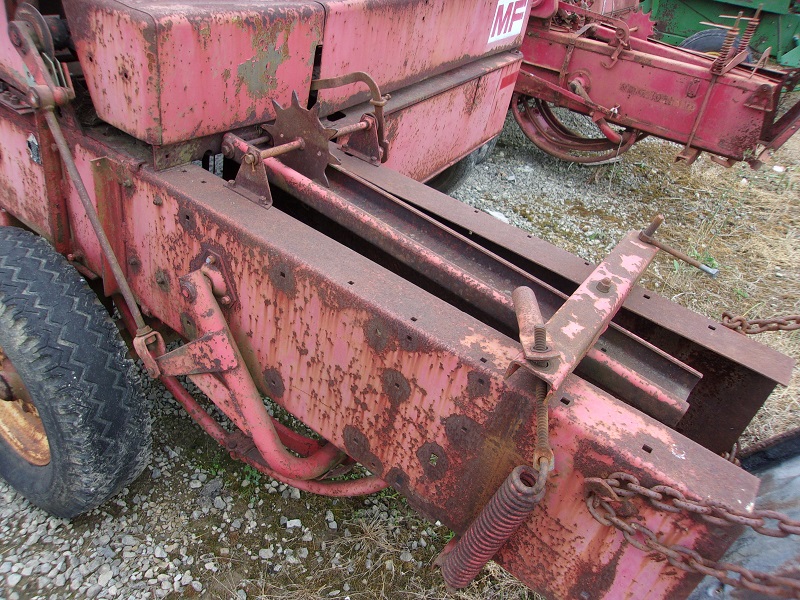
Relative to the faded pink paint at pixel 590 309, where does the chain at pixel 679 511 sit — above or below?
below

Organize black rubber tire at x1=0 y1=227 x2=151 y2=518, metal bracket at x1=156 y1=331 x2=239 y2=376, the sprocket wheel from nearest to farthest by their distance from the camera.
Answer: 1. metal bracket at x1=156 y1=331 x2=239 y2=376
2. black rubber tire at x1=0 y1=227 x2=151 y2=518
3. the sprocket wheel

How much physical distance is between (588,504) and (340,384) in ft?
2.30

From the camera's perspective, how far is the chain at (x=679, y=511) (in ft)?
3.55

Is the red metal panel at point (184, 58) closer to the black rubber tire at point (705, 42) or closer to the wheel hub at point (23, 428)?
the wheel hub at point (23, 428)

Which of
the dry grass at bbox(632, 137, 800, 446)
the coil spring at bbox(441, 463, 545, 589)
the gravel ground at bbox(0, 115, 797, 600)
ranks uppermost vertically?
the coil spring at bbox(441, 463, 545, 589)

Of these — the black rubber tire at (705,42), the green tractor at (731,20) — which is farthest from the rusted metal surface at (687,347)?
the green tractor at (731,20)

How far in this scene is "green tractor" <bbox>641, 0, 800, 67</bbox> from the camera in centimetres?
885

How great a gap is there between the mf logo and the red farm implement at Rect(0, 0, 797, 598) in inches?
52.7

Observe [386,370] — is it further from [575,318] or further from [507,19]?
[507,19]

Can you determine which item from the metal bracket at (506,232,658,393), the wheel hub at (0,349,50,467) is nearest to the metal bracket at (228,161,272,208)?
the metal bracket at (506,232,658,393)

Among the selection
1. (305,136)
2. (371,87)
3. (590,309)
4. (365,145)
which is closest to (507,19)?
(365,145)

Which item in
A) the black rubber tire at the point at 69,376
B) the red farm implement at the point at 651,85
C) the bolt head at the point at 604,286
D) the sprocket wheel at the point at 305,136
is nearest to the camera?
the bolt head at the point at 604,286

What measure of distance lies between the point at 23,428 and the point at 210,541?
85 centimetres

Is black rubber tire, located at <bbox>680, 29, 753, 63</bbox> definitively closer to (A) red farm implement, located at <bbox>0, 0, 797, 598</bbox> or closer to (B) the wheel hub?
(A) red farm implement, located at <bbox>0, 0, 797, 598</bbox>
